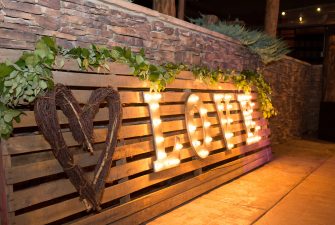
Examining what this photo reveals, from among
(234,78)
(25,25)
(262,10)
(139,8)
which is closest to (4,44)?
(25,25)

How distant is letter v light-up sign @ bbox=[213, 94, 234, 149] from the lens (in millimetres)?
6300

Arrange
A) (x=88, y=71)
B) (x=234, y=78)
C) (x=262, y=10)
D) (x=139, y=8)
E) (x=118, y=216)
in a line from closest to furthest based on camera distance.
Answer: (x=88, y=71) → (x=118, y=216) → (x=139, y=8) → (x=234, y=78) → (x=262, y=10)

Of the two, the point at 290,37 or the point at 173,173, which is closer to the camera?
the point at 173,173

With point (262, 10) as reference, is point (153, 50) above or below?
below

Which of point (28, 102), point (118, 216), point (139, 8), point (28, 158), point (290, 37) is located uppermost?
point (290, 37)

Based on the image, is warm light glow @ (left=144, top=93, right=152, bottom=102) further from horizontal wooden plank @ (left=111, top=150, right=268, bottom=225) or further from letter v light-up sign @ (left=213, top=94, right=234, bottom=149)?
letter v light-up sign @ (left=213, top=94, right=234, bottom=149)

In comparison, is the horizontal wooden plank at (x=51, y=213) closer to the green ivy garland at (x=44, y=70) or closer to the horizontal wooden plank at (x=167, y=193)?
the horizontal wooden plank at (x=167, y=193)

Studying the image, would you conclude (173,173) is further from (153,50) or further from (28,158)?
(28,158)

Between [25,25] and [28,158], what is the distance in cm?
125

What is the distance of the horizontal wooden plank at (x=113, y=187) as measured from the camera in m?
3.17

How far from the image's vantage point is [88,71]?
3.85 m

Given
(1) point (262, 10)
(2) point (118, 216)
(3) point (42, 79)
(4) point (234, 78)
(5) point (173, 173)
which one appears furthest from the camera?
(1) point (262, 10)

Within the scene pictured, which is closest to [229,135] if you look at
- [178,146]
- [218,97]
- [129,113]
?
[218,97]

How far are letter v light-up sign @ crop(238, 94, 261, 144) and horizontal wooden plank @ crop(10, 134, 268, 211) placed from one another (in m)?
0.94
